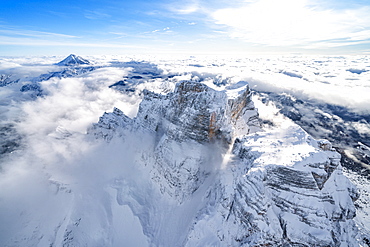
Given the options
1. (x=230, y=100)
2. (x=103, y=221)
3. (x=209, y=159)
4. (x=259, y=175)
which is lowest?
(x=103, y=221)

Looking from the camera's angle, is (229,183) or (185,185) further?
(185,185)

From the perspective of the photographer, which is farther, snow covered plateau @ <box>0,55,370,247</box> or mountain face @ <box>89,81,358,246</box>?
snow covered plateau @ <box>0,55,370,247</box>

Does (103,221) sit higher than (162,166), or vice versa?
(162,166)

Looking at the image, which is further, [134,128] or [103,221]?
[134,128]

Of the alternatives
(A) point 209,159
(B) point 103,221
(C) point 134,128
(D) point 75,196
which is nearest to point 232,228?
(A) point 209,159

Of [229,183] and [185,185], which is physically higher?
[229,183]

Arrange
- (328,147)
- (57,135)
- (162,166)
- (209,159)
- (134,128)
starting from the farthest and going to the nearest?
(57,135), (134,128), (162,166), (209,159), (328,147)

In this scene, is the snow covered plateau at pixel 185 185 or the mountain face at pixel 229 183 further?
the snow covered plateau at pixel 185 185

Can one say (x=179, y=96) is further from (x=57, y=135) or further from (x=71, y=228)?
(x=57, y=135)
